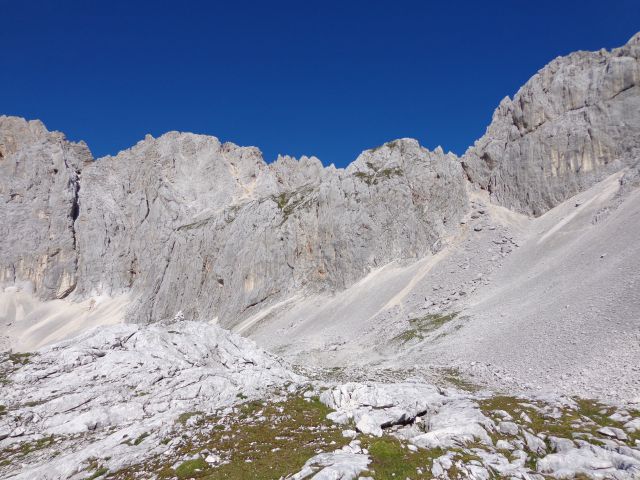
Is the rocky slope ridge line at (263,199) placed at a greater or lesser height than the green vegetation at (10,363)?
greater

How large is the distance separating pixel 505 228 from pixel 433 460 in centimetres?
6684

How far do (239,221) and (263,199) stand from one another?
9.11 m

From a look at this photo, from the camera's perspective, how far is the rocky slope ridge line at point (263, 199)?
258 feet

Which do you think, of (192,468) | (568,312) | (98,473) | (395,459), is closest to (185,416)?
(98,473)

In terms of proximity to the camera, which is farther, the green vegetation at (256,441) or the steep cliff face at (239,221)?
the steep cliff face at (239,221)

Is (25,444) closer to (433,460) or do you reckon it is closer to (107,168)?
(433,460)

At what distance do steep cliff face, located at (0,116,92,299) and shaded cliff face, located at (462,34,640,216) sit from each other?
453 feet

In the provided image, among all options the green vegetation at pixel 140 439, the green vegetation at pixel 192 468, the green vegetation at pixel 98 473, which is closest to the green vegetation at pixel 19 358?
the green vegetation at pixel 140 439

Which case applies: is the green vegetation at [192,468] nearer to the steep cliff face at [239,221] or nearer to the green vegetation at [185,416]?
the green vegetation at [185,416]

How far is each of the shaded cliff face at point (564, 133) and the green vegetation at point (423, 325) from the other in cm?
3598

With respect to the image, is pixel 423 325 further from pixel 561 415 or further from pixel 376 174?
pixel 376 174

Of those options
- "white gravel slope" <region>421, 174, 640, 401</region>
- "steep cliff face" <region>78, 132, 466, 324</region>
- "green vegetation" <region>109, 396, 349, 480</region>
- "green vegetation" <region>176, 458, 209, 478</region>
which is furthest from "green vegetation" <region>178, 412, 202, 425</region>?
"steep cliff face" <region>78, 132, 466, 324</region>

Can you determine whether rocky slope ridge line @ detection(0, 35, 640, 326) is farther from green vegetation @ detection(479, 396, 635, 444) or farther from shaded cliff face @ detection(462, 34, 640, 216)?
green vegetation @ detection(479, 396, 635, 444)

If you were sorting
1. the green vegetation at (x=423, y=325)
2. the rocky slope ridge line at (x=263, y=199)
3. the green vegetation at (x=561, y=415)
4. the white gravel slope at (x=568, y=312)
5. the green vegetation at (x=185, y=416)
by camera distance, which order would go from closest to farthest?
the green vegetation at (x=561, y=415), the green vegetation at (x=185, y=416), the white gravel slope at (x=568, y=312), the green vegetation at (x=423, y=325), the rocky slope ridge line at (x=263, y=199)
